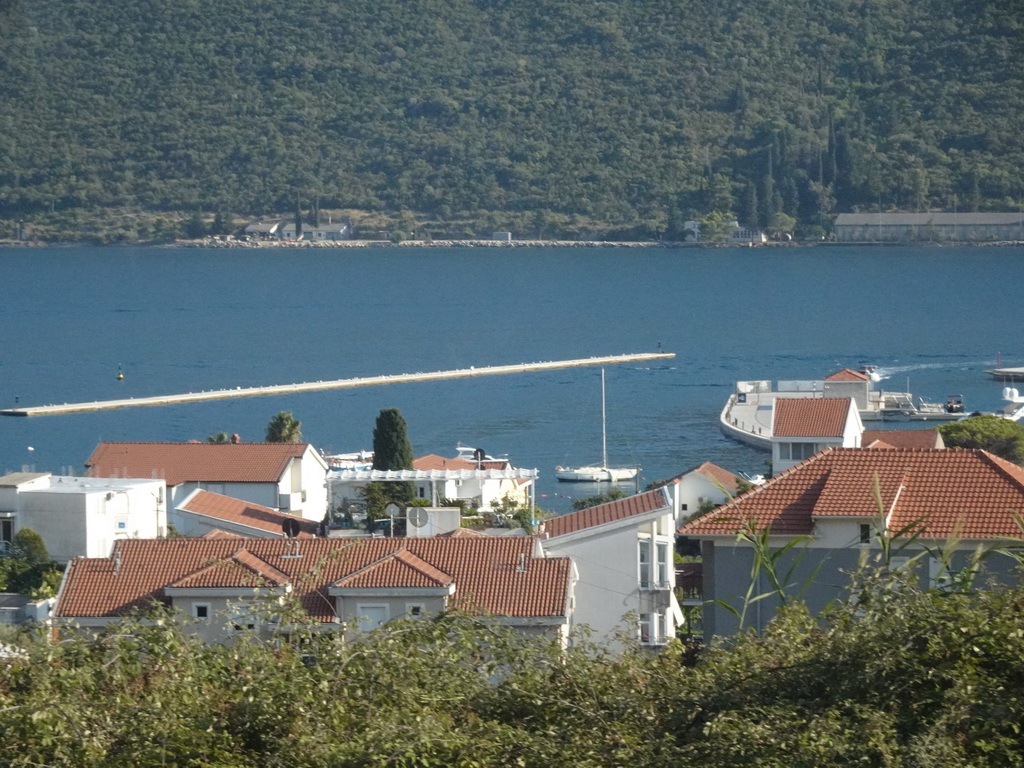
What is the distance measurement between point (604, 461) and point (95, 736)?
28.4 meters

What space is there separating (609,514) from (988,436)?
16.8 m

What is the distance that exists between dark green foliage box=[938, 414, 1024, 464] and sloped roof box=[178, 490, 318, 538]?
11528 millimetres

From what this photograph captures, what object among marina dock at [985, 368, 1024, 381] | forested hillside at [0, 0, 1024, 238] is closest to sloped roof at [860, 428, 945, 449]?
marina dock at [985, 368, 1024, 381]

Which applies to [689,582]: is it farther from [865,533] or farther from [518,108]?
[518,108]

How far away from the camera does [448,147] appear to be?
492 ft

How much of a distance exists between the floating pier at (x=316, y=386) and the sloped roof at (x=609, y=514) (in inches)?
1281

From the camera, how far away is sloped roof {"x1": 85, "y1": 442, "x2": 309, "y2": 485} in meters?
20.6

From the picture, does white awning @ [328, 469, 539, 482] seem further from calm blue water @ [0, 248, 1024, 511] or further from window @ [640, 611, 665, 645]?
window @ [640, 611, 665, 645]

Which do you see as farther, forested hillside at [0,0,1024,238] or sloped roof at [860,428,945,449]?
forested hillside at [0,0,1024,238]

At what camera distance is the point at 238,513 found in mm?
17984

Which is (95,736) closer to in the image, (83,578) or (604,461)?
(83,578)

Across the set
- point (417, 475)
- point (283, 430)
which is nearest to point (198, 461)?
point (417, 475)

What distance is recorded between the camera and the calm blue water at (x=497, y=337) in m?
39.3

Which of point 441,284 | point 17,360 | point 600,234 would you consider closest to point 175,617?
point 17,360
